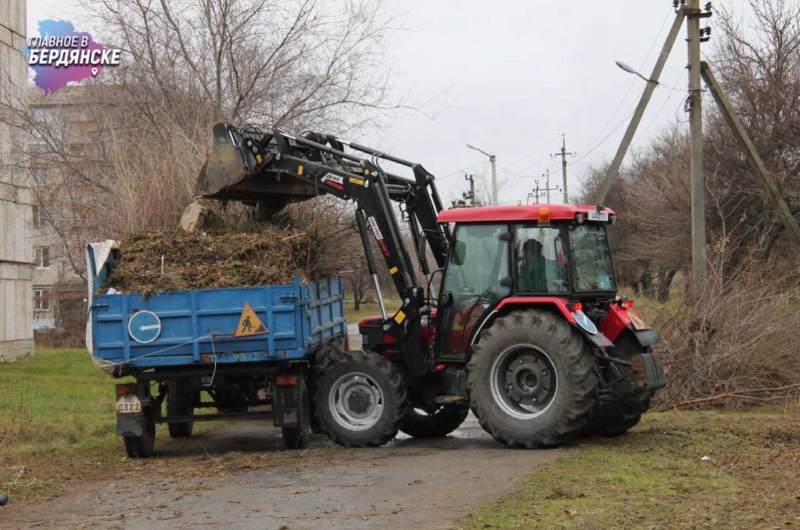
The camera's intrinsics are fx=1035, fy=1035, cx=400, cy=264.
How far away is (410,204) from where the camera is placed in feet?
43.6

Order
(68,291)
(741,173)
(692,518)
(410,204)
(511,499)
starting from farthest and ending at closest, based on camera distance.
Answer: (68,291)
(741,173)
(410,204)
(511,499)
(692,518)

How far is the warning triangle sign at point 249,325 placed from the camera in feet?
36.9

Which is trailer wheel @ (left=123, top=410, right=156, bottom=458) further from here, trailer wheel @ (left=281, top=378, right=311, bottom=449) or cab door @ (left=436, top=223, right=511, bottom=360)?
cab door @ (left=436, top=223, right=511, bottom=360)

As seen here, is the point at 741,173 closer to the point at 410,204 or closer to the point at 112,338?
the point at 410,204

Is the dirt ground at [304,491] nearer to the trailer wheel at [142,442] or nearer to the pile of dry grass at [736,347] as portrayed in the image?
the trailer wheel at [142,442]

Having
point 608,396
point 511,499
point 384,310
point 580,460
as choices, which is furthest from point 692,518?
point 384,310

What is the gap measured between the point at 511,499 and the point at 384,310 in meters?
4.39

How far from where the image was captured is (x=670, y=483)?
28.6 feet

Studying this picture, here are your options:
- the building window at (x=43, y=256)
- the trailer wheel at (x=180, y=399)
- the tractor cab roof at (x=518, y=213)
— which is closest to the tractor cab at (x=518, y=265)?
the tractor cab roof at (x=518, y=213)

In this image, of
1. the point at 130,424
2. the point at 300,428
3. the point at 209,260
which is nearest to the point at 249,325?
the point at 209,260

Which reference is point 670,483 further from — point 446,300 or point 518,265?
point 446,300

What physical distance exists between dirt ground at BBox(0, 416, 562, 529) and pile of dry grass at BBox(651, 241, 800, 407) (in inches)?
152

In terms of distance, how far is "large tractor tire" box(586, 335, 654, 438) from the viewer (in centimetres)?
1131

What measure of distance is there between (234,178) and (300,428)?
122 inches
